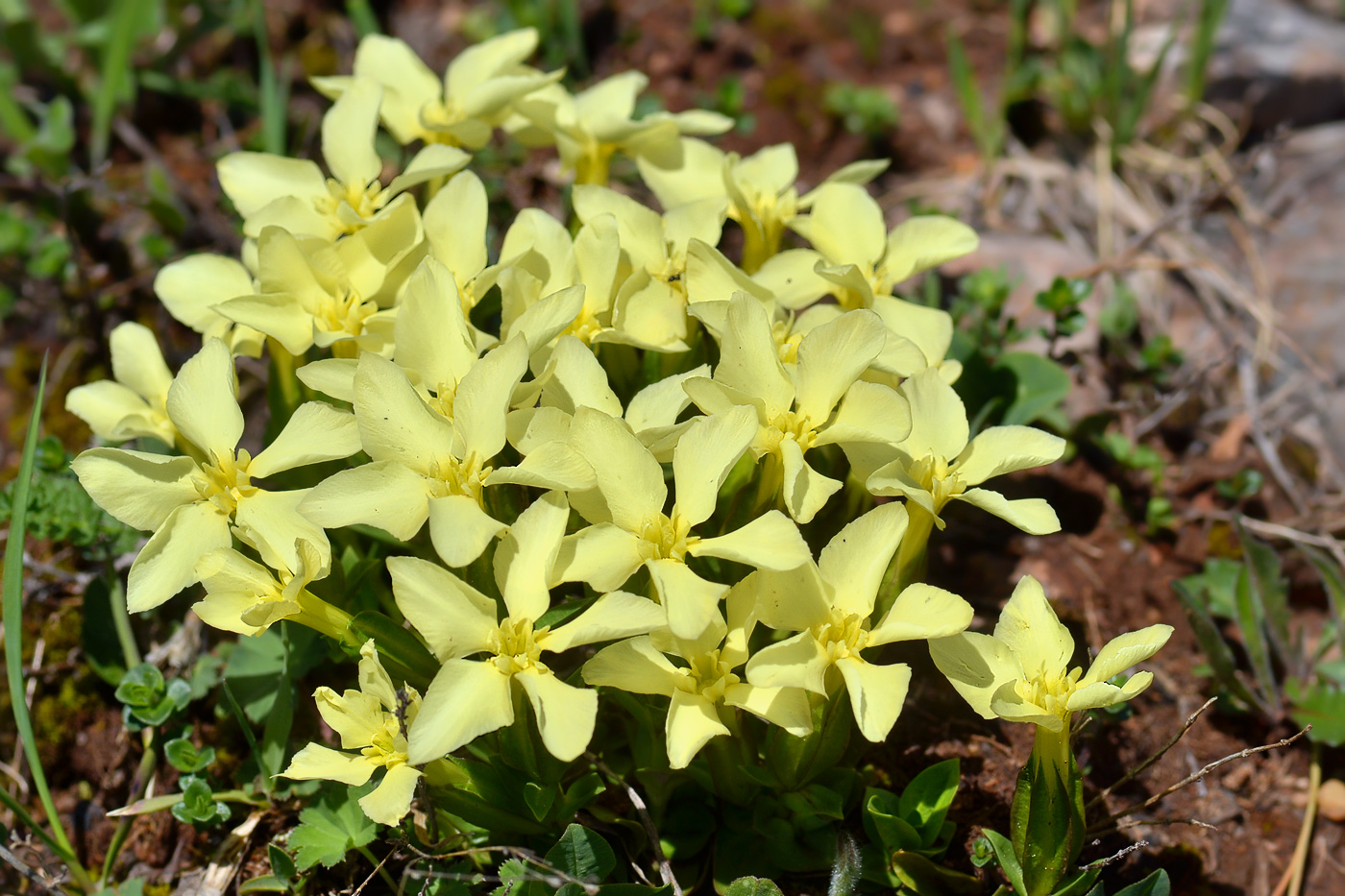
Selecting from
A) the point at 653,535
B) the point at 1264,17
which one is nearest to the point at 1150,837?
the point at 653,535

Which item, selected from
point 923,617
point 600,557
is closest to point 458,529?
point 600,557

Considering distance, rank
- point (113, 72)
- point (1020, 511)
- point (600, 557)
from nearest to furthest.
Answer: point (600, 557), point (1020, 511), point (113, 72)

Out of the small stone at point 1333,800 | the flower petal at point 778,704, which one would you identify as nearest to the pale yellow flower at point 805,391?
the flower petal at point 778,704

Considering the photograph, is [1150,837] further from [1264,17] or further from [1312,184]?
[1264,17]

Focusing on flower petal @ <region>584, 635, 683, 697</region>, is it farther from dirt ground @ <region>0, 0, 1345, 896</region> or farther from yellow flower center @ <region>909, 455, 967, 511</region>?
dirt ground @ <region>0, 0, 1345, 896</region>

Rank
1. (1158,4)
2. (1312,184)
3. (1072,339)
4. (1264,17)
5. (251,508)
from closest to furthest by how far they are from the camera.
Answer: (251,508) < (1072,339) < (1312,184) < (1264,17) < (1158,4)

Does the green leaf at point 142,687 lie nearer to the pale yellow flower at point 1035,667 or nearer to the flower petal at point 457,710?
the flower petal at point 457,710

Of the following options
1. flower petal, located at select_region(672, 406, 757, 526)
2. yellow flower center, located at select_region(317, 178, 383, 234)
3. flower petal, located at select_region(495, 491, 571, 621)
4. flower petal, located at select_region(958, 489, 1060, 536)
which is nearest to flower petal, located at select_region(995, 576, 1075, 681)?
flower petal, located at select_region(958, 489, 1060, 536)

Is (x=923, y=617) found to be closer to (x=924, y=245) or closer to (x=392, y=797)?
(x=392, y=797)
